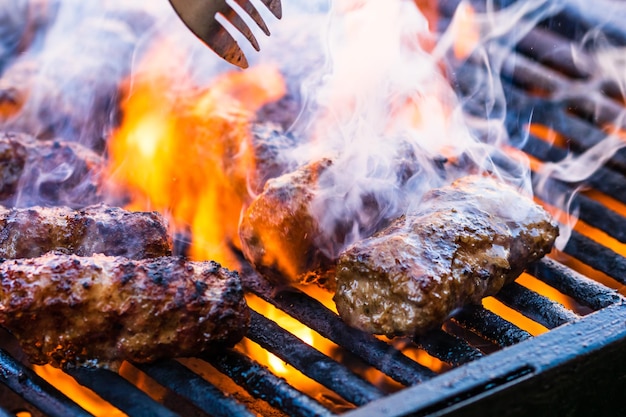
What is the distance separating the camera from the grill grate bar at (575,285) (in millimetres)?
2402

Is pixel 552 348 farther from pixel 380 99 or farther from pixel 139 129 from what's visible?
pixel 139 129

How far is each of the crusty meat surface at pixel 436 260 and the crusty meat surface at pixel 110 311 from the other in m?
0.36

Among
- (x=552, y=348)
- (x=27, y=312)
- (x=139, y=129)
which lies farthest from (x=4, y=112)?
(x=552, y=348)

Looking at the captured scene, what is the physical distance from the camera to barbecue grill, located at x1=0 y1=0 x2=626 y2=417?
1.77 m

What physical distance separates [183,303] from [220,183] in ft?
3.13

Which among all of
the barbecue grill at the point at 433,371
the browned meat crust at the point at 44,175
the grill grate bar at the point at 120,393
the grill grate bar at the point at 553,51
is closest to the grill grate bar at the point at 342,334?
the barbecue grill at the point at 433,371

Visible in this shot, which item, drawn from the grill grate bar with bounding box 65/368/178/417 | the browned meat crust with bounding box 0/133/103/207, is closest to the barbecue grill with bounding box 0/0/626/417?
the grill grate bar with bounding box 65/368/178/417

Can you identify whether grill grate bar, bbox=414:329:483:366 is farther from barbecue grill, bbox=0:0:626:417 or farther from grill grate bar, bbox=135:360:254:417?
grill grate bar, bbox=135:360:254:417

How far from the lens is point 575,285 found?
2.51m

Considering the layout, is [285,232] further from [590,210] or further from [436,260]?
[590,210]

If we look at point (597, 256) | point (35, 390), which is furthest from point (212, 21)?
point (597, 256)

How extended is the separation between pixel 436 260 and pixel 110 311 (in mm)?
907

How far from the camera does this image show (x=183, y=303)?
2039mm

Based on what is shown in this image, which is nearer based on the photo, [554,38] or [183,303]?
[183,303]
